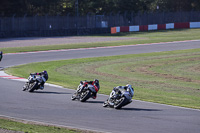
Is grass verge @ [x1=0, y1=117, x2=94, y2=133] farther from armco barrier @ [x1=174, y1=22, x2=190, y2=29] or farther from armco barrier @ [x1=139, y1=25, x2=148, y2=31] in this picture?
armco barrier @ [x1=174, y1=22, x2=190, y2=29]

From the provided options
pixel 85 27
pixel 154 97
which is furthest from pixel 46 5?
pixel 154 97

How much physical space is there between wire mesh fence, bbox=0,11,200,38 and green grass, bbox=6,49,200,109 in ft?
90.3

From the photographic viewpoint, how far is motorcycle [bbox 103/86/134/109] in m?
11.5

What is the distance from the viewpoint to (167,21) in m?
65.6

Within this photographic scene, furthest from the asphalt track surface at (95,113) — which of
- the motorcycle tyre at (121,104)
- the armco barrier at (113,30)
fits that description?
the armco barrier at (113,30)

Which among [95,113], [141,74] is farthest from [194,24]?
[95,113]

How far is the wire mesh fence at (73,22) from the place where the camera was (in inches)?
2099

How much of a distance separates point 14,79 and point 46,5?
214 feet

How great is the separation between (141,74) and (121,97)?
8982 millimetres

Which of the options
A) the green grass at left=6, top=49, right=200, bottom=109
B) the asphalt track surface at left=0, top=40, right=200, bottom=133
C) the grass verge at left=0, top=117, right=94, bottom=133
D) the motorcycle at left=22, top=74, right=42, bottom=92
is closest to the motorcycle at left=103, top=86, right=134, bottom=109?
the asphalt track surface at left=0, top=40, right=200, bottom=133

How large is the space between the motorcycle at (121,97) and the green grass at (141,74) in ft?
6.05

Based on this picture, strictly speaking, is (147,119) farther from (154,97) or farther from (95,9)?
(95,9)

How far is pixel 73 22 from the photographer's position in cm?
5881

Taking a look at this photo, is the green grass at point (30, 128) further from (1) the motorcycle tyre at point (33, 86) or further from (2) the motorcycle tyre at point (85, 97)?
(1) the motorcycle tyre at point (33, 86)
